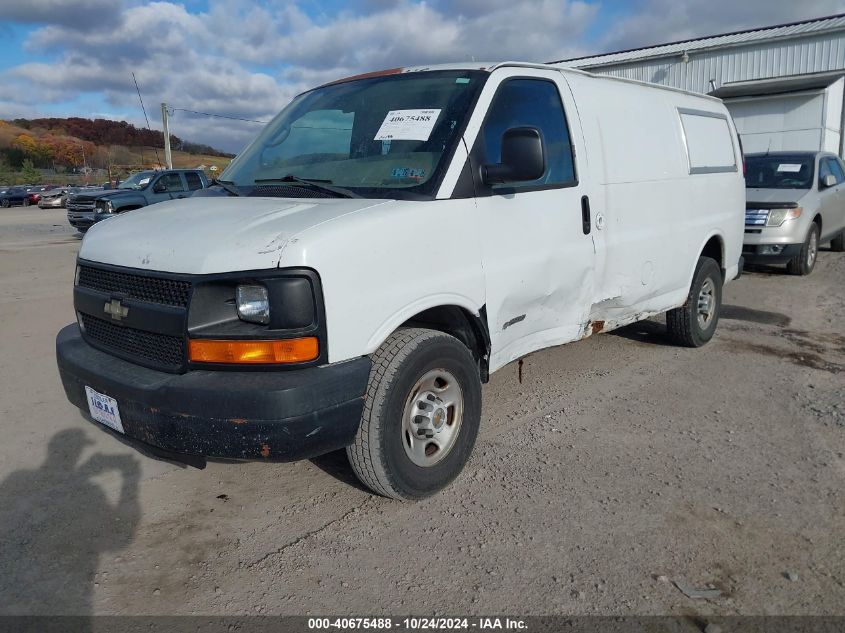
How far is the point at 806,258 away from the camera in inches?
399

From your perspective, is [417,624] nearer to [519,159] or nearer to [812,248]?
[519,159]

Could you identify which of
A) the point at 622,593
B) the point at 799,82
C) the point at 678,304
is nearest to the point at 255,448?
the point at 622,593

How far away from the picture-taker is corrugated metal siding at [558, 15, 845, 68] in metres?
22.1

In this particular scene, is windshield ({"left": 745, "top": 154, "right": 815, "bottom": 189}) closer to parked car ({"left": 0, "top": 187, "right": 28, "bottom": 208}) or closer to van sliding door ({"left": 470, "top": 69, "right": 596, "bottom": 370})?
van sliding door ({"left": 470, "top": 69, "right": 596, "bottom": 370})

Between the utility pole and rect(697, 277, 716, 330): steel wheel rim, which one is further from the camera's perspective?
the utility pole

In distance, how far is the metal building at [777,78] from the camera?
836 inches

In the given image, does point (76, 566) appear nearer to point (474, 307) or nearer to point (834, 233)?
point (474, 307)

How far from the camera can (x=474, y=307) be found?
3.58 meters

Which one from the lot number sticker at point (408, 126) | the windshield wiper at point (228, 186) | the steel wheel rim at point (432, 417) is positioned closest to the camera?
the steel wheel rim at point (432, 417)

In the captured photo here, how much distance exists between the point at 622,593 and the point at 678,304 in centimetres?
351

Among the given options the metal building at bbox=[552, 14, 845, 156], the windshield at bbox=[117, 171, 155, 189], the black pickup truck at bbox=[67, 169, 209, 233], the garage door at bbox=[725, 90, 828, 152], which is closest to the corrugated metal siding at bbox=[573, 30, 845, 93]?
the metal building at bbox=[552, 14, 845, 156]

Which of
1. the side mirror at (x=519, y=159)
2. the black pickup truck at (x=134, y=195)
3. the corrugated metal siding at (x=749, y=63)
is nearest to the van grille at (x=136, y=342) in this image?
the side mirror at (x=519, y=159)

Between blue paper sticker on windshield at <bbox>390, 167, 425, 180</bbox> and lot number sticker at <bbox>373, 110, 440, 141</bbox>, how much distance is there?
193 mm

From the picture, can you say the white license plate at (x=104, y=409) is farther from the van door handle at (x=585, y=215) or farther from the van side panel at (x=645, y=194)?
the van side panel at (x=645, y=194)
